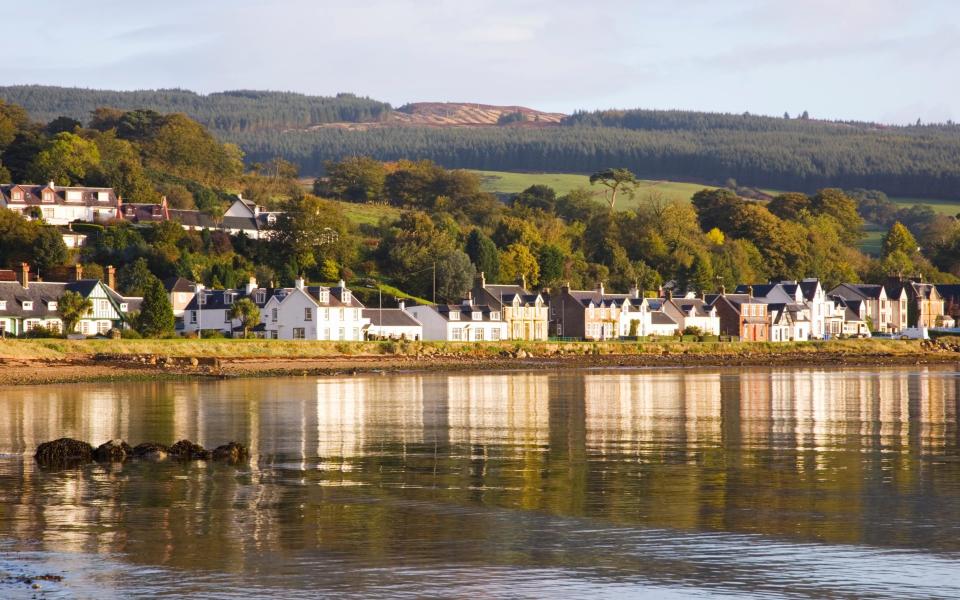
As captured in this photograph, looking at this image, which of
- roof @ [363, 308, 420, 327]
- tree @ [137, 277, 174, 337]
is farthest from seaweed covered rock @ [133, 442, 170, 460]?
roof @ [363, 308, 420, 327]

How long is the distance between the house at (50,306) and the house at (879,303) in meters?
69.5

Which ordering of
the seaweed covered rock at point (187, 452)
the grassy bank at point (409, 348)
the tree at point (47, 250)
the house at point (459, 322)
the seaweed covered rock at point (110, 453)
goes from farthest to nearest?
1. the house at point (459, 322)
2. the tree at point (47, 250)
3. the grassy bank at point (409, 348)
4. the seaweed covered rock at point (187, 452)
5. the seaweed covered rock at point (110, 453)

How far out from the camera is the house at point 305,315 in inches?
3147

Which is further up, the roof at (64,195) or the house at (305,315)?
the roof at (64,195)

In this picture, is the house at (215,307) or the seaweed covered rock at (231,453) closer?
the seaweed covered rock at (231,453)

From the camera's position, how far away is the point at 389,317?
84.9 metres

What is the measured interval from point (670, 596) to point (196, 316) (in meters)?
72.4

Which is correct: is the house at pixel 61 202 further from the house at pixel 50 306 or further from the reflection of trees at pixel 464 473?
the reflection of trees at pixel 464 473

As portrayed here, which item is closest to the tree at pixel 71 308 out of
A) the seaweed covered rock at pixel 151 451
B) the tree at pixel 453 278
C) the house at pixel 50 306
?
the house at pixel 50 306

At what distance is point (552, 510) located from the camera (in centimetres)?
1931

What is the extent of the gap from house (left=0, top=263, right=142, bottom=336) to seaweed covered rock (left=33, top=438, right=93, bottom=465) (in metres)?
49.2

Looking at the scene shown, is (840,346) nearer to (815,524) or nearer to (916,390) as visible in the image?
(916,390)

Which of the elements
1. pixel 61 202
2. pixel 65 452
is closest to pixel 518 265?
pixel 61 202

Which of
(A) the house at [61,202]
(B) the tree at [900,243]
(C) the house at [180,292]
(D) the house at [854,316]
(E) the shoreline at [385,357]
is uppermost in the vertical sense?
(A) the house at [61,202]
